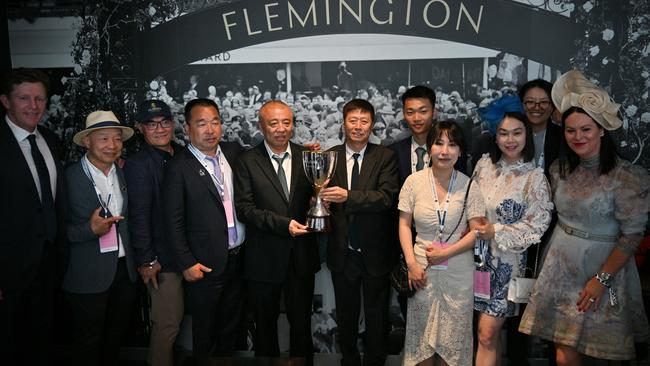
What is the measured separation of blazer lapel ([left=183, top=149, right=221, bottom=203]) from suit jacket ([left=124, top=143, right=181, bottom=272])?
0.23 m

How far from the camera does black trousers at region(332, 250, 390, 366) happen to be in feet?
10.5

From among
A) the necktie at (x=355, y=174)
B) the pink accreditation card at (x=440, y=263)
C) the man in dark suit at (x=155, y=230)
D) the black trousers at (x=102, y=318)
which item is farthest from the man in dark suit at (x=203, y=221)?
the pink accreditation card at (x=440, y=263)

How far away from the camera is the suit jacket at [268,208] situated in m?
3.12

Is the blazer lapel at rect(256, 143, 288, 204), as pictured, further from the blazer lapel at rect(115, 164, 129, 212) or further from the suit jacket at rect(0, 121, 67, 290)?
the suit jacket at rect(0, 121, 67, 290)

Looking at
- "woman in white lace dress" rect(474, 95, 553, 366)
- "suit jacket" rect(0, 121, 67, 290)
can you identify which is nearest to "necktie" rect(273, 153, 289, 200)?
"woman in white lace dress" rect(474, 95, 553, 366)

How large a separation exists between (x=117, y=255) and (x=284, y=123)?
4.31 feet

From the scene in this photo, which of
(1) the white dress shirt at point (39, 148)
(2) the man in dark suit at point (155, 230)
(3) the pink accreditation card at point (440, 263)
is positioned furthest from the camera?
(2) the man in dark suit at point (155, 230)

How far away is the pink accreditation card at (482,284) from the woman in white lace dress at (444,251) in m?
0.06

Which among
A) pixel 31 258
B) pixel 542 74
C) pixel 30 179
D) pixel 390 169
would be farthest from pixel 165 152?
pixel 542 74

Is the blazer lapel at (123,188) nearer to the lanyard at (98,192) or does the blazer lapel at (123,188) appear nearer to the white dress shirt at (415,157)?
the lanyard at (98,192)

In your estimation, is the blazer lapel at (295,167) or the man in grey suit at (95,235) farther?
the blazer lapel at (295,167)

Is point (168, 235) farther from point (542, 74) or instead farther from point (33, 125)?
point (542, 74)

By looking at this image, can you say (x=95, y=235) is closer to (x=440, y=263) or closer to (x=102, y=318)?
(x=102, y=318)

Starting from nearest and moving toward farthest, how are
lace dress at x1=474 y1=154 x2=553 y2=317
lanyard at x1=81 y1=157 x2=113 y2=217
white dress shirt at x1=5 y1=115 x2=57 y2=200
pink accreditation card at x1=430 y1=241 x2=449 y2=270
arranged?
lace dress at x1=474 y1=154 x2=553 y2=317 < pink accreditation card at x1=430 y1=241 x2=449 y2=270 < white dress shirt at x1=5 y1=115 x2=57 y2=200 < lanyard at x1=81 y1=157 x2=113 y2=217
